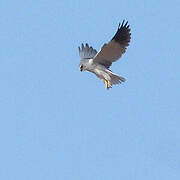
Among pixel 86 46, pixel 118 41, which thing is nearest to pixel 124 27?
pixel 118 41

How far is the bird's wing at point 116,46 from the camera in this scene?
70.4 feet

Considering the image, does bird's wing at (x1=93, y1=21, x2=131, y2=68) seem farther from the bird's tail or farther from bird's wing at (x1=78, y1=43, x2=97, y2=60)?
bird's wing at (x1=78, y1=43, x2=97, y2=60)

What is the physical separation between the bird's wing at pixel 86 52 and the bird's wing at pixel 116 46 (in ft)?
4.76

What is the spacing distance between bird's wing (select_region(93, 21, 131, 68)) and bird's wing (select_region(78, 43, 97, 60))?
145cm

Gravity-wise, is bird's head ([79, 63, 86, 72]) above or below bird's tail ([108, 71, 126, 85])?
above

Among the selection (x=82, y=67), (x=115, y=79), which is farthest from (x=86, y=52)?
(x=115, y=79)

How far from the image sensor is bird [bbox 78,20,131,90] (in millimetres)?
21516

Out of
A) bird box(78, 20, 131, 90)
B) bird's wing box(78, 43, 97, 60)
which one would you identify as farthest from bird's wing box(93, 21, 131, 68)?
bird's wing box(78, 43, 97, 60)

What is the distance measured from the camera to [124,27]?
21.6 meters

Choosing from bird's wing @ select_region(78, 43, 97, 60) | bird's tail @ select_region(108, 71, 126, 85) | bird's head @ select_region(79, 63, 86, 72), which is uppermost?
bird's wing @ select_region(78, 43, 97, 60)

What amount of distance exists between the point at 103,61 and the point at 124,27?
95 centimetres

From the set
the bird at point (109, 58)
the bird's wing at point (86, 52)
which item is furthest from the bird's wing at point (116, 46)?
the bird's wing at point (86, 52)

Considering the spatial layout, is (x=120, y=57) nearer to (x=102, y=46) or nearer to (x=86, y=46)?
(x=102, y=46)

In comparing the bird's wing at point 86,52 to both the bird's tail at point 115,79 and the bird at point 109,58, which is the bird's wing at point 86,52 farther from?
the bird's tail at point 115,79
